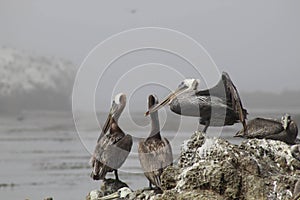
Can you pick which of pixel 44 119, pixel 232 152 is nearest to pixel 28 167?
pixel 232 152

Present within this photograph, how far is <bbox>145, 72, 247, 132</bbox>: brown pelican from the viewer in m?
10.6

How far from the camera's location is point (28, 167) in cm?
2305

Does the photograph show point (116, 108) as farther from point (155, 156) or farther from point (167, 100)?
point (155, 156)

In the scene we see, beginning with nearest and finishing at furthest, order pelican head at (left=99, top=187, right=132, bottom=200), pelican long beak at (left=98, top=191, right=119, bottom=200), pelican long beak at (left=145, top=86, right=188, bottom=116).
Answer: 1. pelican head at (left=99, top=187, right=132, bottom=200)
2. pelican long beak at (left=98, top=191, right=119, bottom=200)
3. pelican long beak at (left=145, top=86, right=188, bottom=116)

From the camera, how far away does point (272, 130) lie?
10938mm

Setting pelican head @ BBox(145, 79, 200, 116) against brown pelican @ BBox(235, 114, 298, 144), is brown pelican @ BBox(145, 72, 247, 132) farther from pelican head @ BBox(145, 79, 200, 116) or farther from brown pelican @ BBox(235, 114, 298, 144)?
brown pelican @ BBox(235, 114, 298, 144)

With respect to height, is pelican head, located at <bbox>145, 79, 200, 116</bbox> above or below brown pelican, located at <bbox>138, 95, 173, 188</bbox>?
above

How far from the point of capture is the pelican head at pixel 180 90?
35.8 ft

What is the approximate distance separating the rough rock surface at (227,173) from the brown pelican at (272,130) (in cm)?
110

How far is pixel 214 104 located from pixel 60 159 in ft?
49.1

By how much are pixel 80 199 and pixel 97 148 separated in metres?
4.74

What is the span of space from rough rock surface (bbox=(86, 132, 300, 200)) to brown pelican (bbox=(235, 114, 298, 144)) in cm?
110

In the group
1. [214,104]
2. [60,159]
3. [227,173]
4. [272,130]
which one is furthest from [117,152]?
[60,159]

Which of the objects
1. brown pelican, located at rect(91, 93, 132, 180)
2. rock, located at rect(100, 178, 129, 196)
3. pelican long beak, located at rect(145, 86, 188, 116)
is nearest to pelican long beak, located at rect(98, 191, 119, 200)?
rock, located at rect(100, 178, 129, 196)
